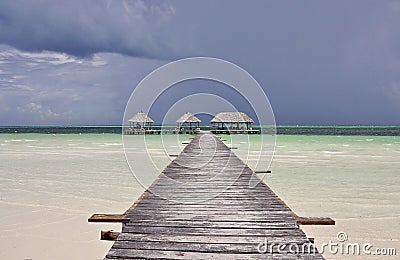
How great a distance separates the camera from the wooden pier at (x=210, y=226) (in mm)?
2660

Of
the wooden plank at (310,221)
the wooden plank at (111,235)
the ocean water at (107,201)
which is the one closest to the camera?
the wooden plank at (111,235)

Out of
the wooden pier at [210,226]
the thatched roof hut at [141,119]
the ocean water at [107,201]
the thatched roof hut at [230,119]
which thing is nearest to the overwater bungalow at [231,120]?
the thatched roof hut at [230,119]

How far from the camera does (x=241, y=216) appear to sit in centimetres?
361

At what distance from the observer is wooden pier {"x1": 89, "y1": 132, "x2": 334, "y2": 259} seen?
8.73ft

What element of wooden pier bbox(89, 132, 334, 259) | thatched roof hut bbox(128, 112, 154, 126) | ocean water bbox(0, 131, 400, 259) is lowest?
ocean water bbox(0, 131, 400, 259)

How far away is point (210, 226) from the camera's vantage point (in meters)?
3.27

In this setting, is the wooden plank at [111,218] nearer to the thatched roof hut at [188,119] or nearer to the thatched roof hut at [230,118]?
the thatched roof hut at [230,118]

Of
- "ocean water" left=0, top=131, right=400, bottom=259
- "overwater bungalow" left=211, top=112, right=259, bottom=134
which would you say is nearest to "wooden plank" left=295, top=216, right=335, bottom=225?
"ocean water" left=0, top=131, right=400, bottom=259

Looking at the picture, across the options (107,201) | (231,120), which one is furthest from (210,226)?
(231,120)

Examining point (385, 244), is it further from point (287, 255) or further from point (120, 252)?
point (120, 252)

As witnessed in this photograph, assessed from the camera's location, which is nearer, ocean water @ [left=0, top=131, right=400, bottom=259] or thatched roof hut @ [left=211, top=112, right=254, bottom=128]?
ocean water @ [left=0, top=131, right=400, bottom=259]

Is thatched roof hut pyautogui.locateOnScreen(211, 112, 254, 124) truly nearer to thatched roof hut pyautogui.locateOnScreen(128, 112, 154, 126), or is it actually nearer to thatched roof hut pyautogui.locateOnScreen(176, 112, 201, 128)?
thatched roof hut pyautogui.locateOnScreen(176, 112, 201, 128)

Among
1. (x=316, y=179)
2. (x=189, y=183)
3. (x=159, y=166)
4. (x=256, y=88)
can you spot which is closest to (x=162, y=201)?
(x=189, y=183)

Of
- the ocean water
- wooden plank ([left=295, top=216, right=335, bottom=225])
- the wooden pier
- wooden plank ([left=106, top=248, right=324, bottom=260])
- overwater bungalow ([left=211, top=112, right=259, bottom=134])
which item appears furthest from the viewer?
overwater bungalow ([left=211, top=112, right=259, bottom=134])
